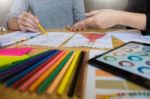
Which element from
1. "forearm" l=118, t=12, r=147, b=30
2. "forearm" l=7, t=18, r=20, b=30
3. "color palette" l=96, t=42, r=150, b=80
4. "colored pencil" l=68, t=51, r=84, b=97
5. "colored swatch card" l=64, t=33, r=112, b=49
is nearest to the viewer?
"colored pencil" l=68, t=51, r=84, b=97

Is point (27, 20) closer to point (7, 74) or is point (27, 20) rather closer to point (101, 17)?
point (101, 17)

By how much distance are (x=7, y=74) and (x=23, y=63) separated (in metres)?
0.05

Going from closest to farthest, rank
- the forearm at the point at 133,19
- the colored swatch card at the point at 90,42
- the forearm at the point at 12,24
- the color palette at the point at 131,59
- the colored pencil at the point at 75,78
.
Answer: the colored pencil at the point at 75,78 → the color palette at the point at 131,59 → the colored swatch card at the point at 90,42 → the forearm at the point at 133,19 → the forearm at the point at 12,24

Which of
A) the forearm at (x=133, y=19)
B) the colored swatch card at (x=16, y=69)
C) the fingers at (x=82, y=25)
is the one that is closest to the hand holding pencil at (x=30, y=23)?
the fingers at (x=82, y=25)

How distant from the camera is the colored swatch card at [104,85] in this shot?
0.32 meters

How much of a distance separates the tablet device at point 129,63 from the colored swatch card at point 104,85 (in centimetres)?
1

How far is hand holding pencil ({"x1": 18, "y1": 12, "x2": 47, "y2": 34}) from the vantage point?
0.84 m

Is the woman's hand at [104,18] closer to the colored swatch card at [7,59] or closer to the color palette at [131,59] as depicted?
the color palette at [131,59]

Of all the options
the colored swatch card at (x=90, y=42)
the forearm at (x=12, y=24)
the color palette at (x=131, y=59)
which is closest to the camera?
the color palette at (x=131, y=59)

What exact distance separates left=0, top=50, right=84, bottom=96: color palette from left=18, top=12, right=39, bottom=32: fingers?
450mm

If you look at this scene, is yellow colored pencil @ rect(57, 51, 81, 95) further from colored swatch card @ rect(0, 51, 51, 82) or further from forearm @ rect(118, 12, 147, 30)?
forearm @ rect(118, 12, 147, 30)

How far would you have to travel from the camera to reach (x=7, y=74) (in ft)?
1.09

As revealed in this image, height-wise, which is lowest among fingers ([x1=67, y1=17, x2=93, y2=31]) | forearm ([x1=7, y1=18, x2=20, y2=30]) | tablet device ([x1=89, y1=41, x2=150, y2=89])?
tablet device ([x1=89, y1=41, x2=150, y2=89])

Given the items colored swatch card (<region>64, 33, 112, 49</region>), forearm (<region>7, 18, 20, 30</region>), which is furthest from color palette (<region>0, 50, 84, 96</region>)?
forearm (<region>7, 18, 20, 30</region>)
